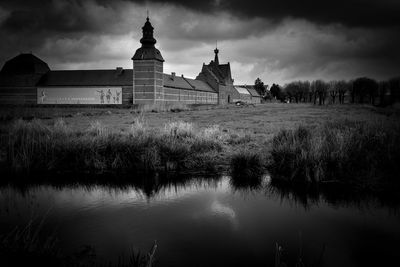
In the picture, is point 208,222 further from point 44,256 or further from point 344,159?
point 344,159

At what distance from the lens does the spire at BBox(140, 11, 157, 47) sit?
45344 mm

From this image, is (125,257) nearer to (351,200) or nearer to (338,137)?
(351,200)

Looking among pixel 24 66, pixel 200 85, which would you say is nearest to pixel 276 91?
pixel 200 85

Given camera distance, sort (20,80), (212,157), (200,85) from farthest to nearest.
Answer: (200,85) → (20,80) → (212,157)

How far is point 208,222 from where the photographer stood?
6074 millimetres

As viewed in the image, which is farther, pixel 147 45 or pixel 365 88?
pixel 365 88

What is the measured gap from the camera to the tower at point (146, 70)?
45469mm

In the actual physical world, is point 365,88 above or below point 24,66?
below

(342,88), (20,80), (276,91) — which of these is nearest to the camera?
(20,80)

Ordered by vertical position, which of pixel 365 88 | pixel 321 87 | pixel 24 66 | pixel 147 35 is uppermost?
pixel 147 35

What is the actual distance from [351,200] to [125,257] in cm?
520

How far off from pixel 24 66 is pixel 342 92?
77.6 m

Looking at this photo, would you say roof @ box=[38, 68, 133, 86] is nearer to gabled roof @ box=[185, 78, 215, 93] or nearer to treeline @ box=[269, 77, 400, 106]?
gabled roof @ box=[185, 78, 215, 93]

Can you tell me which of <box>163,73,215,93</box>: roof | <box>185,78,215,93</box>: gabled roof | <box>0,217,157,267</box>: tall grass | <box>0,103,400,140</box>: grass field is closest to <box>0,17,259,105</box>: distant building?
<box>163,73,215,93</box>: roof
